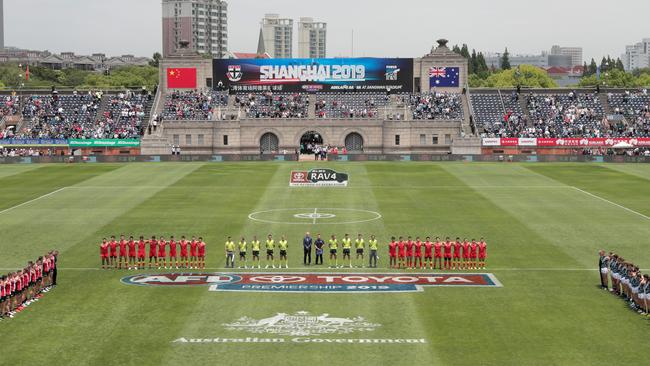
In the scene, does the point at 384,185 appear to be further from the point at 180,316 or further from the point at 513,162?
the point at 180,316

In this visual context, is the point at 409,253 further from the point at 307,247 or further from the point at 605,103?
the point at 605,103

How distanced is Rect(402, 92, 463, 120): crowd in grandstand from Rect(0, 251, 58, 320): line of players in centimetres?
8015

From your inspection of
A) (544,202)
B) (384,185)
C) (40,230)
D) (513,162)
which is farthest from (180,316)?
(513,162)

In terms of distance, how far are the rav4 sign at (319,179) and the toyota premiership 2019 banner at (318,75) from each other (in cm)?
4475

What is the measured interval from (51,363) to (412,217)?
3331 cm

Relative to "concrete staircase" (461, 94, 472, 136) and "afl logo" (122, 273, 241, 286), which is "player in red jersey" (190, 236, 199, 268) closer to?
"afl logo" (122, 273, 241, 286)

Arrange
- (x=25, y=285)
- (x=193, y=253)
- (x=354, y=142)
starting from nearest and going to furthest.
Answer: (x=25, y=285) < (x=193, y=253) < (x=354, y=142)

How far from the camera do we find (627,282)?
33719 millimetres

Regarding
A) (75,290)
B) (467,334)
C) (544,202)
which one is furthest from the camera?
(544,202)

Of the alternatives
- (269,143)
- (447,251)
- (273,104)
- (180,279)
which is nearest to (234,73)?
(273,104)

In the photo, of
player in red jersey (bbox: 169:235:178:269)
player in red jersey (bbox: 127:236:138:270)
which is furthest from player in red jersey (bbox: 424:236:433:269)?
player in red jersey (bbox: 127:236:138:270)

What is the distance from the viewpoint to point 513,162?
98.3m

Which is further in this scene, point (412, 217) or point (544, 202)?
point (544, 202)

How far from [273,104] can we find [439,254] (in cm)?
7760
